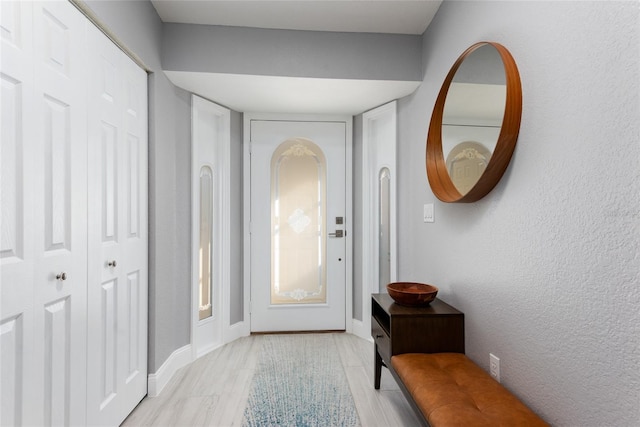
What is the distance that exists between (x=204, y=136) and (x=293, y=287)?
1631 millimetres

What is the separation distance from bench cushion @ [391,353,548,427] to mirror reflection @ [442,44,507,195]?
880 mm

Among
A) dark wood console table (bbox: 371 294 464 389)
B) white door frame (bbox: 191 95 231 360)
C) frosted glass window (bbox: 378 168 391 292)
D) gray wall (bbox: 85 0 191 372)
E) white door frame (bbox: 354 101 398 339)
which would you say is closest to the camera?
dark wood console table (bbox: 371 294 464 389)

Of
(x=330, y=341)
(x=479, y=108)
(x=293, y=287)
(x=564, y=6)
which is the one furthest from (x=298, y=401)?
(x=564, y=6)

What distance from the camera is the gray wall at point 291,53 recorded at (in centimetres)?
233

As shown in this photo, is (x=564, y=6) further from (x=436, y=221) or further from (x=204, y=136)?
(x=204, y=136)

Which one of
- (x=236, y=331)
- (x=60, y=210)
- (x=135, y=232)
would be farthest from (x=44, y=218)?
(x=236, y=331)

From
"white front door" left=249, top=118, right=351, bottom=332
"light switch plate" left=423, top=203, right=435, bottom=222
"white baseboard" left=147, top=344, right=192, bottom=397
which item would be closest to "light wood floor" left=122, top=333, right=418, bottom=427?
"white baseboard" left=147, top=344, right=192, bottom=397

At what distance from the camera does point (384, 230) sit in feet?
9.86

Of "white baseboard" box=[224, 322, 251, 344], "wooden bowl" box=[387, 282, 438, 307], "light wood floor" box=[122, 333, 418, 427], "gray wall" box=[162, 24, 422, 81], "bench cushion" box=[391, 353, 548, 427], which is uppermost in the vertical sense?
"gray wall" box=[162, 24, 422, 81]

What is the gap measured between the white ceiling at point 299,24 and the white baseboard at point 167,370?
2.02 metres

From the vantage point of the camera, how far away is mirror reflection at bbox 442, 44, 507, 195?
1507 mm

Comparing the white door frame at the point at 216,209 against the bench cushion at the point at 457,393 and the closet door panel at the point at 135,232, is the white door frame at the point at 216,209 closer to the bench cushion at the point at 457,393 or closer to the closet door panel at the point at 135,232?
the closet door panel at the point at 135,232

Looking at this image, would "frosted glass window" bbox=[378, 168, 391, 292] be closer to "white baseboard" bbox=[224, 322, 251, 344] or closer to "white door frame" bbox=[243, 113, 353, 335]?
"white door frame" bbox=[243, 113, 353, 335]

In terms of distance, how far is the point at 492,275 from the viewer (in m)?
1.59
